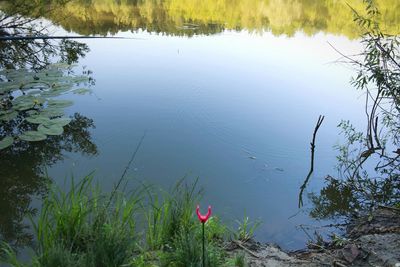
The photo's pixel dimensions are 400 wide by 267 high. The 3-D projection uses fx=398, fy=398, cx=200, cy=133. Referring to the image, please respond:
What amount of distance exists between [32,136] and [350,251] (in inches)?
133

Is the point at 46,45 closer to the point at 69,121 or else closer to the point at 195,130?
the point at 69,121

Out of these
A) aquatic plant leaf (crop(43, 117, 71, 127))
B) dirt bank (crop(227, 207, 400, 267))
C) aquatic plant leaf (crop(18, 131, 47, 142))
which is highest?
aquatic plant leaf (crop(43, 117, 71, 127))

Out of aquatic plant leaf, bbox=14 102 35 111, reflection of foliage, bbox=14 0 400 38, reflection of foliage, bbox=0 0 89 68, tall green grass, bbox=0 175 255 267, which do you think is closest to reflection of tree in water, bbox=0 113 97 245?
aquatic plant leaf, bbox=14 102 35 111

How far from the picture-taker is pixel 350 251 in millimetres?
2590

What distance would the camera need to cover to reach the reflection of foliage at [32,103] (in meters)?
4.53

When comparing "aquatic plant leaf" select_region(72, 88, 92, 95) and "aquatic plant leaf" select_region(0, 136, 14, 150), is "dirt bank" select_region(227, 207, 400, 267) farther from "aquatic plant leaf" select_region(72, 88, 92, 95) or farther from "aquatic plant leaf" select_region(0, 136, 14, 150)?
"aquatic plant leaf" select_region(72, 88, 92, 95)

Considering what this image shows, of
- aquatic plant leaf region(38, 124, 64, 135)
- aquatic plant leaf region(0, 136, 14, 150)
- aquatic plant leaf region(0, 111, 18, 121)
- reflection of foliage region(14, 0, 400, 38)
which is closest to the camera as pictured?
aquatic plant leaf region(0, 136, 14, 150)

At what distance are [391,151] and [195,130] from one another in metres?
2.39

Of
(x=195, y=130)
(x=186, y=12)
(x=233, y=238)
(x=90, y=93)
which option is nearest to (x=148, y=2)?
(x=186, y=12)

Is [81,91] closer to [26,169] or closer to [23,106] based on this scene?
[23,106]

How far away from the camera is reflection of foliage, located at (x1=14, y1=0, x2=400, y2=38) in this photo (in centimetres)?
1073

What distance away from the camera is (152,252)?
2.50 meters

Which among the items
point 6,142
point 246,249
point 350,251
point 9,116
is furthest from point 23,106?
point 350,251

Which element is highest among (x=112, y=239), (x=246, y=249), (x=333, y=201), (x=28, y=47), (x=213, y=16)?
(x=213, y=16)
